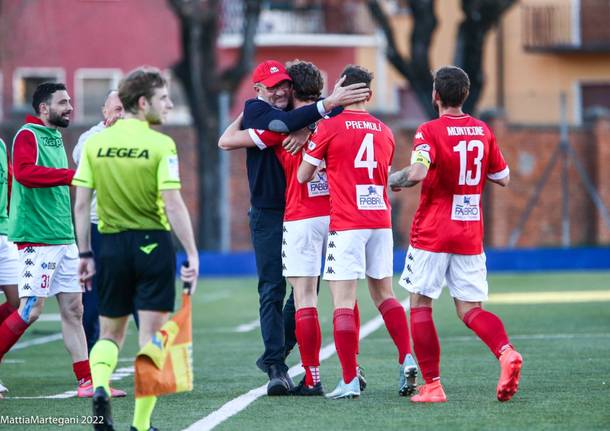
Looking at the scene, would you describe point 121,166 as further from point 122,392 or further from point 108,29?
point 108,29

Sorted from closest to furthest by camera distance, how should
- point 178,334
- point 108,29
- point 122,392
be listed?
point 178,334 < point 122,392 < point 108,29

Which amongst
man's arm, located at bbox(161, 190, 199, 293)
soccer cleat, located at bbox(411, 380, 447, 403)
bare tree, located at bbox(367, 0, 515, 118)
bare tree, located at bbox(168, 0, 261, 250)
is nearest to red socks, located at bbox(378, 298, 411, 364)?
soccer cleat, located at bbox(411, 380, 447, 403)

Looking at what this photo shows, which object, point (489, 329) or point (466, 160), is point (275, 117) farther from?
point (489, 329)

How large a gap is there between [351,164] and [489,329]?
138 cm

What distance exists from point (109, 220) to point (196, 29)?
817 inches

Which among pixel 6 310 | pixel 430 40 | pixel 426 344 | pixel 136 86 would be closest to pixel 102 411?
pixel 136 86

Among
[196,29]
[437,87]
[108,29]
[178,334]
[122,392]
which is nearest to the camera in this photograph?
[178,334]

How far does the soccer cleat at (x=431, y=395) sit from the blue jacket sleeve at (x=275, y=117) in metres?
1.85

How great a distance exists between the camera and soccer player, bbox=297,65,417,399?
30.0 feet

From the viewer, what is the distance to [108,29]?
138ft

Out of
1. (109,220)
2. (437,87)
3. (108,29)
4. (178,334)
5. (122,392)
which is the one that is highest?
(108,29)

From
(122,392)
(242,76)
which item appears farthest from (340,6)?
(122,392)

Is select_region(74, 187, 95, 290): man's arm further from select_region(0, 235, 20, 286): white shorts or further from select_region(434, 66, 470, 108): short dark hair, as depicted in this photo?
select_region(0, 235, 20, 286): white shorts

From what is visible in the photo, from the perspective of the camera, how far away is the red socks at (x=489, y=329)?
898 centimetres
